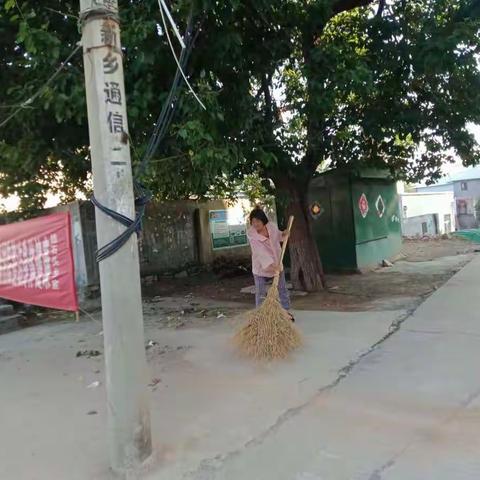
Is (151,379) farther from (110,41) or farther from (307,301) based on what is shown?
(307,301)

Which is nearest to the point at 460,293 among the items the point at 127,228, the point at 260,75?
the point at 260,75

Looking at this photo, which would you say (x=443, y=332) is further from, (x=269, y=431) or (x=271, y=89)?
(x=271, y=89)

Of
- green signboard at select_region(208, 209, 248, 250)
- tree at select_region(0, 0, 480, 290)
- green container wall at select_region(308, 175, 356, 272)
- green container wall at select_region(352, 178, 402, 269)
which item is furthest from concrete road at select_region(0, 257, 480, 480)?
Answer: green signboard at select_region(208, 209, 248, 250)

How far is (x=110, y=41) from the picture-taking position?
325 centimetres

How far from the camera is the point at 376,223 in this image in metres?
13.5

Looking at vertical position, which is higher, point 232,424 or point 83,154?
point 83,154

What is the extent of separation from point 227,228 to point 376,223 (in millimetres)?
3638

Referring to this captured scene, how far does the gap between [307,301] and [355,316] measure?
A: 1483 mm

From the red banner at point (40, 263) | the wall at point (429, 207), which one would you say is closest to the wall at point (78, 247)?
the red banner at point (40, 263)

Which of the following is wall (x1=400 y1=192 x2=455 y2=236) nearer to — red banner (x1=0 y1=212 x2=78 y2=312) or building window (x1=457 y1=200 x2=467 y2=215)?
building window (x1=457 y1=200 x2=467 y2=215)

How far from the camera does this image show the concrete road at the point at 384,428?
331 centimetres

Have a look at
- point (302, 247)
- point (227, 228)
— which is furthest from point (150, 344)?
point (227, 228)

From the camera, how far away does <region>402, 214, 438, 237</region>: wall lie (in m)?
24.6

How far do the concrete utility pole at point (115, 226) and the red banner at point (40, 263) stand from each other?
3.11m
